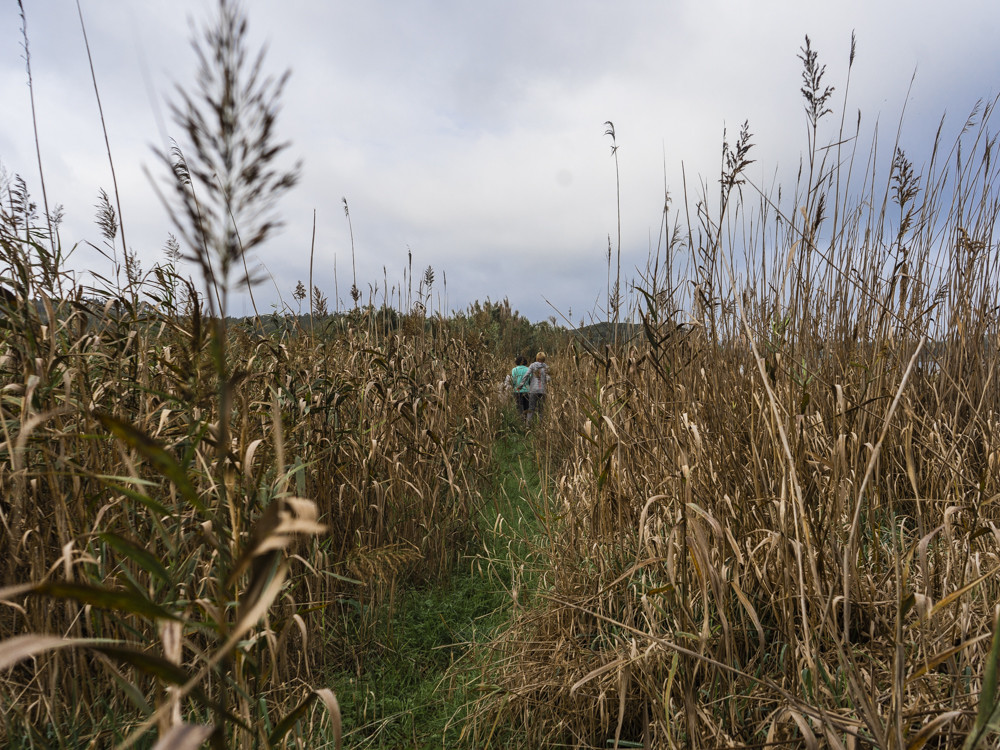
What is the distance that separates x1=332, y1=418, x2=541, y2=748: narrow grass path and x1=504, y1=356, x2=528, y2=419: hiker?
456 cm

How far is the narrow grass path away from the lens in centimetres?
178

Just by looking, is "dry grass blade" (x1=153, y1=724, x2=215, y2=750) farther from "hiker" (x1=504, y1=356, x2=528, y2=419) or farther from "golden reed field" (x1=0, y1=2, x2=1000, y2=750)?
"hiker" (x1=504, y1=356, x2=528, y2=419)

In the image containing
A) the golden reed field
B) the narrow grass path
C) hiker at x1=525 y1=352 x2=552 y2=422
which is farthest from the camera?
hiker at x1=525 y1=352 x2=552 y2=422

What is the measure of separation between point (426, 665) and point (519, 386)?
18.7 feet

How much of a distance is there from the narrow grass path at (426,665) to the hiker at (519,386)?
15.0 feet

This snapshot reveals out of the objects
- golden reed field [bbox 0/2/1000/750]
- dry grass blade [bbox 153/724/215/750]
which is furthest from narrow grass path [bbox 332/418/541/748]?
dry grass blade [bbox 153/724/215/750]

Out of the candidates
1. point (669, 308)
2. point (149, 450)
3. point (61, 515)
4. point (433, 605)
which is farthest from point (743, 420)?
point (61, 515)

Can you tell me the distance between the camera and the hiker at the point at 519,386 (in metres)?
7.74

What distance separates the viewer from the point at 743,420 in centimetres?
195

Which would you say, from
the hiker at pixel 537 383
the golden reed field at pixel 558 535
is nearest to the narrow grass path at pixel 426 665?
the golden reed field at pixel 558 535

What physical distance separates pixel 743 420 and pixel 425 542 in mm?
1785

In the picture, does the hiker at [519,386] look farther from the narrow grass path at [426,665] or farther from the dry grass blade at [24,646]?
the dry grass blade at [24,646]

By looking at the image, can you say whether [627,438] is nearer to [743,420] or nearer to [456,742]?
[743,420]

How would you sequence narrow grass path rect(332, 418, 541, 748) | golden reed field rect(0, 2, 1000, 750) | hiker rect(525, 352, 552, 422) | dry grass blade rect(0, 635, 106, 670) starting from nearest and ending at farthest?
dry grass blade rect(0, 635, 106, 670)
golden reed field rect(0, 2, 1000, 750)
narrow grass path rect(332, 418, 541, 748)
hiker rect(525, 352, 552, 422)
